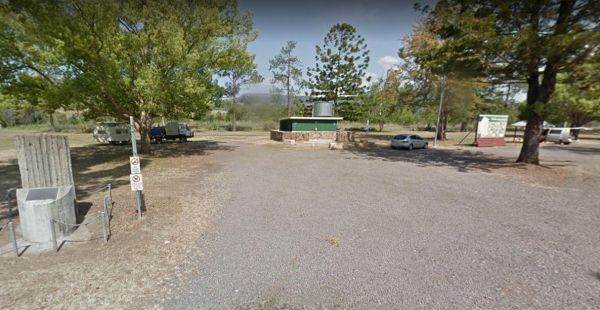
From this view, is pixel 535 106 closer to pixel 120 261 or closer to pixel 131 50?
pixel 120 261

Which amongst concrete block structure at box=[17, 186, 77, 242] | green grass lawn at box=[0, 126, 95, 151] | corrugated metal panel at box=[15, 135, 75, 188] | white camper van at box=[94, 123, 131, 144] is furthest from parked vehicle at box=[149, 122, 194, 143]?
concrete block structure at box=[17, 186, 77, 242]

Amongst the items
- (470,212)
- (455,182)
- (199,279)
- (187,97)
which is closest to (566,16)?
(455,182)

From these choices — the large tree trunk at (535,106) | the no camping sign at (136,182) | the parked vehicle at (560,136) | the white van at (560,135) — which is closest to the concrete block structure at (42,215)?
the no camping sign at (136,182)

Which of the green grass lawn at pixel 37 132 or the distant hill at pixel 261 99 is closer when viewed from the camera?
the green grass lawn at pixel 37 132

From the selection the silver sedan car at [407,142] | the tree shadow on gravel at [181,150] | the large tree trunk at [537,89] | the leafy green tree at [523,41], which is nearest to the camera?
the leafy green tree at [523,41]

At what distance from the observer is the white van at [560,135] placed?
23.9 m

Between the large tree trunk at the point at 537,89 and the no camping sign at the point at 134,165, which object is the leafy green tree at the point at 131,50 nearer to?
the no camping sign at the point at 134,165

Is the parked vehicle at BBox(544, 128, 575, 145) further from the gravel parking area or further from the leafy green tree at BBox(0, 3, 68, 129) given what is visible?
the leafy green tree at BBox(0, 3, 68, 129)

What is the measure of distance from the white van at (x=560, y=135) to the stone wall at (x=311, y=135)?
20570mm

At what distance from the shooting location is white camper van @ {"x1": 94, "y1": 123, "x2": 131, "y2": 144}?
68.4 feet

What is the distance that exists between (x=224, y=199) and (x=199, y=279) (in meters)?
3.55

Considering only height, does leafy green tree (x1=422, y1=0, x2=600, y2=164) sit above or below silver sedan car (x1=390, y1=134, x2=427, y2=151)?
above

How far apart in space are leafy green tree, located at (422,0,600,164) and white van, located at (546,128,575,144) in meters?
19.8

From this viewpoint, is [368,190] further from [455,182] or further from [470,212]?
[455,182]
